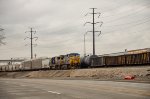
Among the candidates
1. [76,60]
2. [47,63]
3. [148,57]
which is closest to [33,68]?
[47,63]

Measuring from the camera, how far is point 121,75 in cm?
4241

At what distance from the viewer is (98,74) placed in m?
50.0

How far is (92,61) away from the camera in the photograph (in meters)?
63.5

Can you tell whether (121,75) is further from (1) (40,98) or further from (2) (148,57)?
(1) (40,98)

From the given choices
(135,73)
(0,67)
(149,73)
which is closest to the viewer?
(149,73)

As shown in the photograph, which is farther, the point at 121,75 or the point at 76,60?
the point at 76,60

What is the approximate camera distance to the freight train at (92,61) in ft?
156

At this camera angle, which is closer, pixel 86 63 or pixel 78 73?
pixel 78 73

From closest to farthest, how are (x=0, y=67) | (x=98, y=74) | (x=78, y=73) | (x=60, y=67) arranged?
(x=98, y=74), (x=78, y=73), (x=60, y=67), (x=0, y=67)

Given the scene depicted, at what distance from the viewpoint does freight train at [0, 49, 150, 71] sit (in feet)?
156

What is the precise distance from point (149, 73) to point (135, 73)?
260cm

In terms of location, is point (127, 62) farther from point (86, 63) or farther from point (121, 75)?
point (86, 63)

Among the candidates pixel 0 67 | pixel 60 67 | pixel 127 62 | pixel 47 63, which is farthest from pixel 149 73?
pixel 0 67

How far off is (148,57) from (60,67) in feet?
101
